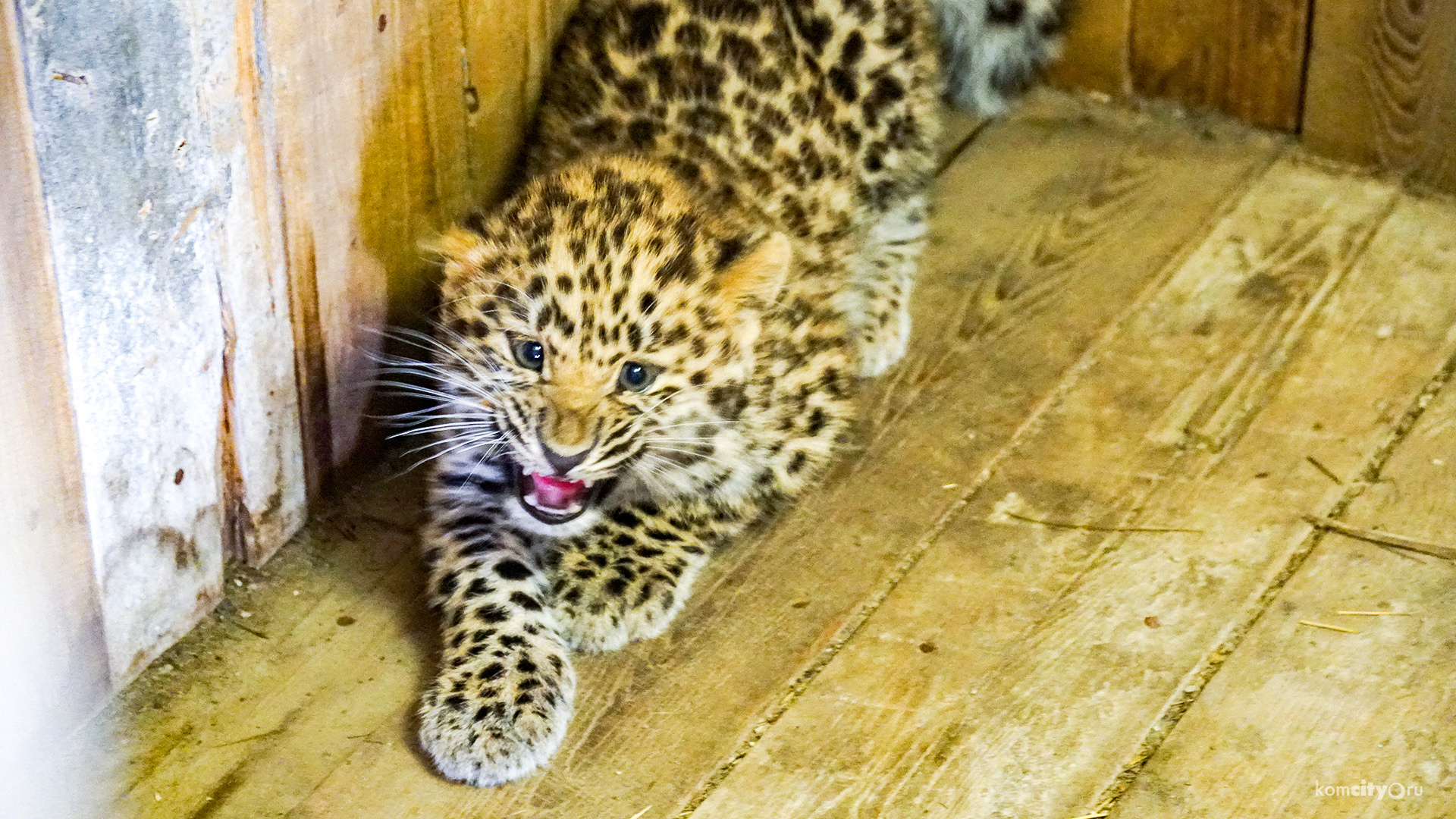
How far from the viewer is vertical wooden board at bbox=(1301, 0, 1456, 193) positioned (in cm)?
386

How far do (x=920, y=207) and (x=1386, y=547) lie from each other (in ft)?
4.14

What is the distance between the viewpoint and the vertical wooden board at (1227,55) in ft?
13.4

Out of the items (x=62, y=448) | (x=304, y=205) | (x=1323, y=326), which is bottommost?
(x=1323, y=326)

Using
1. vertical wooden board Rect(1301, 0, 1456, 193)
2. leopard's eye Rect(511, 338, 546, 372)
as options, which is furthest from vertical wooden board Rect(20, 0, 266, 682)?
vertical wooden board Rect(1301, 0, 1456, 193)

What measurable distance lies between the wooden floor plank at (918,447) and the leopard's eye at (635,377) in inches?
16.9

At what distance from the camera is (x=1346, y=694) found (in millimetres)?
2832

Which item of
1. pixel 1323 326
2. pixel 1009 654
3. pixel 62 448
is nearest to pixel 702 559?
pixel 1009 654

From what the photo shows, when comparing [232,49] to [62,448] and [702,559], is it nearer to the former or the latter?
[62,448]

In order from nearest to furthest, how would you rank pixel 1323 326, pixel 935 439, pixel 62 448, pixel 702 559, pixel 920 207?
pixel 62 448
pixel 702 559
pixel 935 439
pixel 1323 326
pixel 920 207

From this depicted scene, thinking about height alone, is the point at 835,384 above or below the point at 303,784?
above

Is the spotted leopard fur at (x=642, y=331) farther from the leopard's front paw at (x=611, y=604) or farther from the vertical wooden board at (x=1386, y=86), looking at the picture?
the vertical wooden board at (x=1386, y=86)

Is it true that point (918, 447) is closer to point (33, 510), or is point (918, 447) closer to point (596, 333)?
point (596, 333)

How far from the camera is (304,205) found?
2.92 metres

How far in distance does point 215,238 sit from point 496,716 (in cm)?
84
